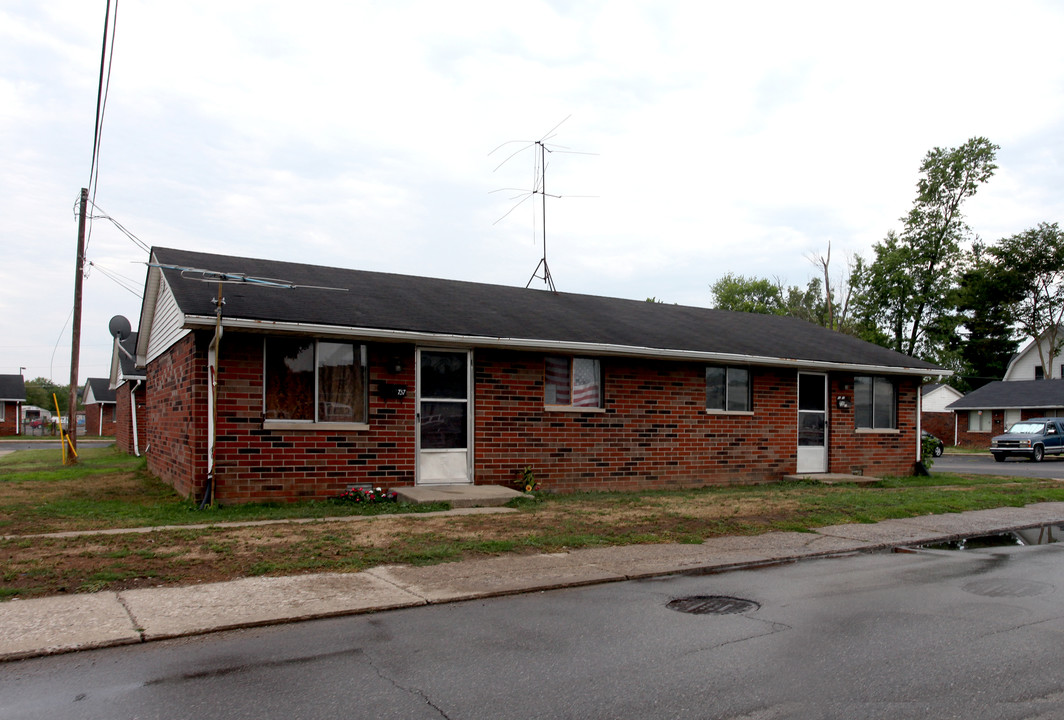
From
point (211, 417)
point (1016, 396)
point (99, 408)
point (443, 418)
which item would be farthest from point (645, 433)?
point (99, 408)

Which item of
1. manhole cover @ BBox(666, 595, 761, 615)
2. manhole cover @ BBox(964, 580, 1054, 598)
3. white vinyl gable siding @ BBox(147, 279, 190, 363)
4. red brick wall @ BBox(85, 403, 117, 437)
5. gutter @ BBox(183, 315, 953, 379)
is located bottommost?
red brick wall @ BBox(85, 403, 117, 437)

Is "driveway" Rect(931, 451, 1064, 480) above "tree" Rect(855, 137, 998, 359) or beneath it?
beneath

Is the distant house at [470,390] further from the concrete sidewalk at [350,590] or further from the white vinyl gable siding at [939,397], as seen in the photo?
the white vinyl gable siding at [939,397]

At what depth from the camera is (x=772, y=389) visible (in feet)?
53.8

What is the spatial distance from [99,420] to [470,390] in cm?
5316

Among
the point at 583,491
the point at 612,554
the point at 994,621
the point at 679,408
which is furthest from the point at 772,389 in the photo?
the point at 994,621

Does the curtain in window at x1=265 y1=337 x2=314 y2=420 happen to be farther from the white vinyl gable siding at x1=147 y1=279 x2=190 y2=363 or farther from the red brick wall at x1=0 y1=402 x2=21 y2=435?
the red brick wall at x1=0 y1=402 x2=21 y2=435

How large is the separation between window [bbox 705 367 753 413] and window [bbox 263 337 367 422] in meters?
6.90

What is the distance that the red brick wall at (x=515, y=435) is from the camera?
1127 centimetres

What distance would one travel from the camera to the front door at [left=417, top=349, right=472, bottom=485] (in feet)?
42.0

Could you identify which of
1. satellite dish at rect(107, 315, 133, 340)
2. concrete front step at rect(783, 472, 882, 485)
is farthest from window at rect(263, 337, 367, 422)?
satellite dish at rect(107, 315, 133, 340)

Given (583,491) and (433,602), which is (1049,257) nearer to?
(583,491)

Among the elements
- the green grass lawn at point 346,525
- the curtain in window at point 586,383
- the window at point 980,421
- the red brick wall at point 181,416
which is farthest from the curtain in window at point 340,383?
the window at point 980,421

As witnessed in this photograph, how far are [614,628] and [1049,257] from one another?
59.4 m
